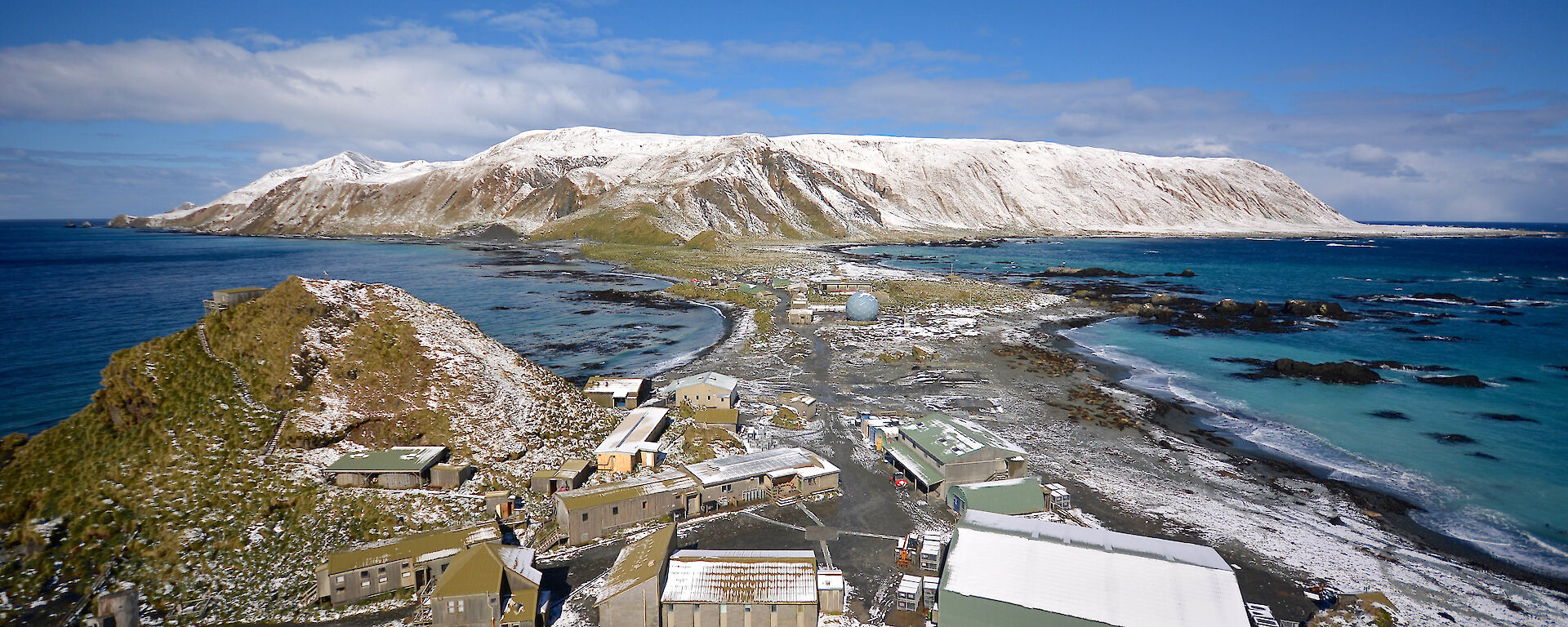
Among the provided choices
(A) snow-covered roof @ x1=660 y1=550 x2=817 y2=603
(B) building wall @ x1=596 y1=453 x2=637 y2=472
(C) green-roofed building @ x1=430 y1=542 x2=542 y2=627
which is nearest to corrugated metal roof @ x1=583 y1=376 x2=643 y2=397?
(B) building wall @ x1=596 y1=453 x2=637 y2=472

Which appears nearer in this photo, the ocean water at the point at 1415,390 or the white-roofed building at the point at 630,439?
the ocean water at the point at 1415,390

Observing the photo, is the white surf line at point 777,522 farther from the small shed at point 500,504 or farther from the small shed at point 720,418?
the small shed at point 500,504

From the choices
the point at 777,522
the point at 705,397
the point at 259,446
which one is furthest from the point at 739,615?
the point at 259,446

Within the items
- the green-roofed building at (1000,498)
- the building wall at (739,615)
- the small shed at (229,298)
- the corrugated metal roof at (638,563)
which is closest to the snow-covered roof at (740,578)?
the building wall at (739,615)

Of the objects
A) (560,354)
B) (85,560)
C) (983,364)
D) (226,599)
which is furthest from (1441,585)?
(560,354)

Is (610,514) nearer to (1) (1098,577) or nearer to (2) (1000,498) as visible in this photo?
(2) (1000,498)

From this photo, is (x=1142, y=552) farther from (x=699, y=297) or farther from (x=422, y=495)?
(x=699, y=297)
